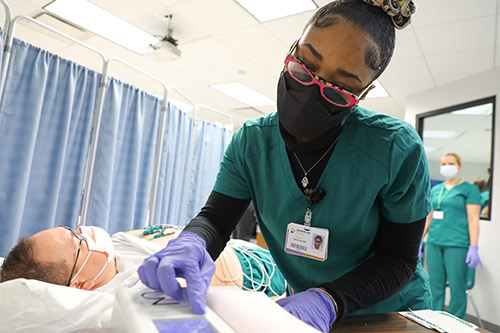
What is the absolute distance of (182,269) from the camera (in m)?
0.68

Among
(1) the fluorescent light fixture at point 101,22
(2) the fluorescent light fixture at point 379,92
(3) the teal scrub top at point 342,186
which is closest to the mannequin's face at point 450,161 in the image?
(2) the fluorescent light fixture at point 379,92

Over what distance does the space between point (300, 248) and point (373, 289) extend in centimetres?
20

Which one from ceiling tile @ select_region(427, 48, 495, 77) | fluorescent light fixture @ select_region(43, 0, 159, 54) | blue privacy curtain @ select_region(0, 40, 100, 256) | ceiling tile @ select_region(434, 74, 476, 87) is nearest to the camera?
blue privacy curtain @ select_region(0, 40, 100, 256)

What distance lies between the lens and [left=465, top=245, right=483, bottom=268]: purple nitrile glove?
3205mm

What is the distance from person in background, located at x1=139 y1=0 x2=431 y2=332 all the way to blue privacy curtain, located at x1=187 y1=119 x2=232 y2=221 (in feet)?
8.74

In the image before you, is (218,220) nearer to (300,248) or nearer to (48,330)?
(300,248)

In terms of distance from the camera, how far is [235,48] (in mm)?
3684

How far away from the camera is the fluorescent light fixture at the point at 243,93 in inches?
196

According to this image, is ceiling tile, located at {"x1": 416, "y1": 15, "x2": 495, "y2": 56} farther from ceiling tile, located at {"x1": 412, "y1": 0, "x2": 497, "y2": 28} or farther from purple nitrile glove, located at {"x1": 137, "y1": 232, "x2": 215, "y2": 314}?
purple nitrile glove, located at {"x1": 137, "y1": 232, "x2": 215, "y2": 314}

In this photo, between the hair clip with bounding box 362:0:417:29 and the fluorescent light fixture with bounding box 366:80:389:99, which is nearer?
the hair clip with bounding box 362:0:417:29

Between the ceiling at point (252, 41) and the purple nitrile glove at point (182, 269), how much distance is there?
2.62 meters

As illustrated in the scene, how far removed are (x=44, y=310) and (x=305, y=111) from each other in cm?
84

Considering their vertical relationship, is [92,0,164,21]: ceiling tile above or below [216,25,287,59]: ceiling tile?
below

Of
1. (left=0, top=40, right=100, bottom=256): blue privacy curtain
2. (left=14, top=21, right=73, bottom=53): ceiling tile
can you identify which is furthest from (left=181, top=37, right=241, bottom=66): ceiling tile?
(left=0, top=40, right=100, bottom=256): blue privacy curtain
